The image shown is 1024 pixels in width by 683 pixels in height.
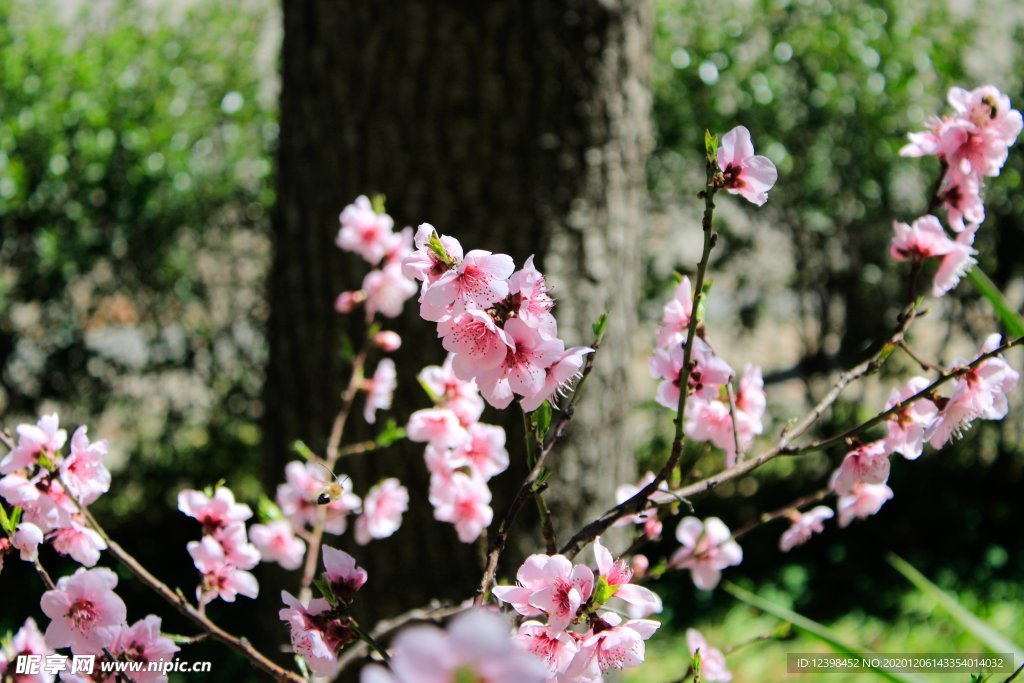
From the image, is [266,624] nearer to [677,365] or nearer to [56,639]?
[56,639]

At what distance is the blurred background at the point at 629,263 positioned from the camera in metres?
2.28

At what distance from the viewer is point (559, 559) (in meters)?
0.68

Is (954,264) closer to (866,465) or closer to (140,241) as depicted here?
(866,465)

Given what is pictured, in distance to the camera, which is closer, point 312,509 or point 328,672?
point 328,672

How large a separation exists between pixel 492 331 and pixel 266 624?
1.97 metres

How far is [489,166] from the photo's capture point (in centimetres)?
197

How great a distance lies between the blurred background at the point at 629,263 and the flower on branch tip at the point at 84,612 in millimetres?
1287

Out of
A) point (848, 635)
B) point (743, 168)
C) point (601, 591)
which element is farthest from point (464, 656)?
point (848, 635)

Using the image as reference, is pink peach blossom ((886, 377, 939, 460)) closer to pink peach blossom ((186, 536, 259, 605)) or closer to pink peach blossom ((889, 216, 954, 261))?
pink peach blossom ((889, 216, 954, 261))

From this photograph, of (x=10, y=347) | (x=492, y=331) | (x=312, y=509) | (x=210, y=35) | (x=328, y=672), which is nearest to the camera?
(x=492, y=331)

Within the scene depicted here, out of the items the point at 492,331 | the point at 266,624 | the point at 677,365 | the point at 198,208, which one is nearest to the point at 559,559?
the point at 492,331

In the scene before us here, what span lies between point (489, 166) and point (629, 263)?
0.41 m

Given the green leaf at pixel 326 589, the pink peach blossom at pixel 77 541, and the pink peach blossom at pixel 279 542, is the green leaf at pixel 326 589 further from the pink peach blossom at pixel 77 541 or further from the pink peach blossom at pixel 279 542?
the pink peach blossom at pixel 279 542

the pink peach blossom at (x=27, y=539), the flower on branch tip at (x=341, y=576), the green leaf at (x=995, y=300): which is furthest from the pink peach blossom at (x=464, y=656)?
the green leaf at (x=995, y=300)
